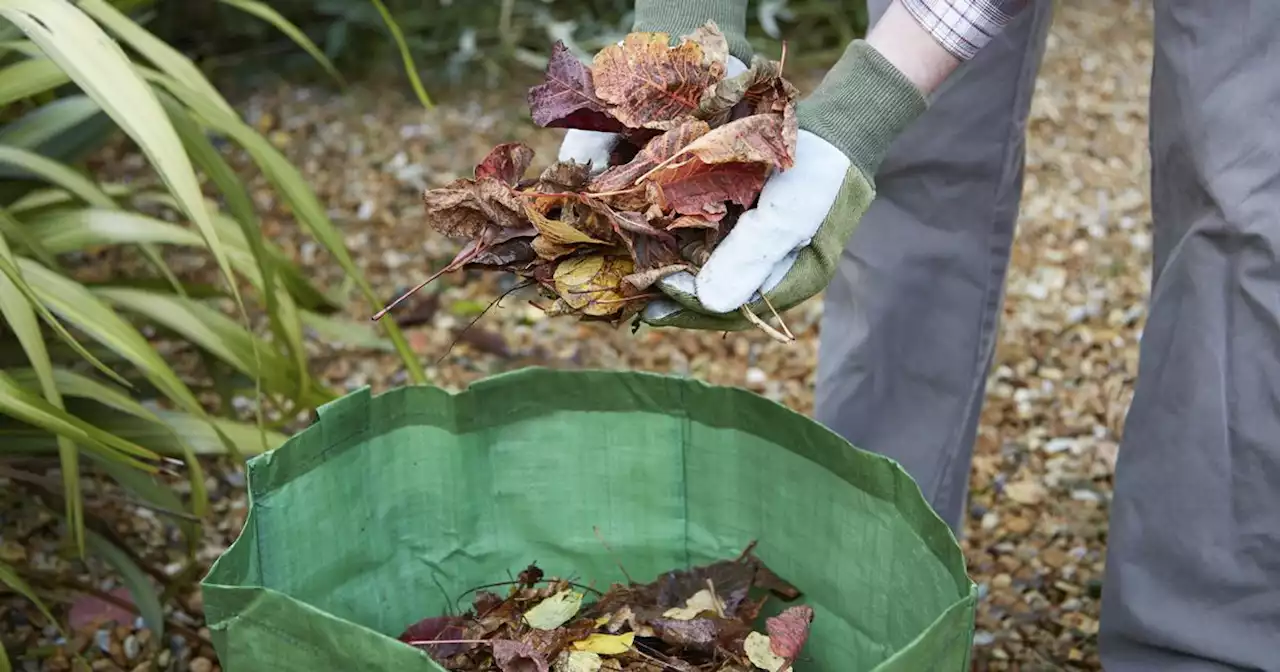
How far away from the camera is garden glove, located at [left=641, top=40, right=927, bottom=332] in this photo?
972 mm

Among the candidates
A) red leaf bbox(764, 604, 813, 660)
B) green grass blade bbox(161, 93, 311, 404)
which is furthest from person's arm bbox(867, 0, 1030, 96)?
green grass blade bbox(161, 93, 311, 404)

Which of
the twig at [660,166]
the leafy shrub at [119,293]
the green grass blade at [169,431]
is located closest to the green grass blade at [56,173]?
the leafy shrub at [119,293]

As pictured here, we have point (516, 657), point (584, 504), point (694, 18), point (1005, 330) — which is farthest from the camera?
point (1005, 330)

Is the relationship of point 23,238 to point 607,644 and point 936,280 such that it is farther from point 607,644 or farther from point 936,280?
point 936,280

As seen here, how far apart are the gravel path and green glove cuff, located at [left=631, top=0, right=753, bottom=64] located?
30.5 inches

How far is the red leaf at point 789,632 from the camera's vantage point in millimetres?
1079

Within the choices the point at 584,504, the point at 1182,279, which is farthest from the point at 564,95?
the point at 1182,279

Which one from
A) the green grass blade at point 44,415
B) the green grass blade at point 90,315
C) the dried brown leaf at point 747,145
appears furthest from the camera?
the green grass blade at point 90,315

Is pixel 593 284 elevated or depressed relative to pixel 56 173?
depressed

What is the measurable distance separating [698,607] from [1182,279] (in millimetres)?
505

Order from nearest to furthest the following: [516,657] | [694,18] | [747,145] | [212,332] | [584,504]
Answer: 1. [747,145]
2. [516,657]
3. [694,18]
4. [584,504]
5. [212,332]

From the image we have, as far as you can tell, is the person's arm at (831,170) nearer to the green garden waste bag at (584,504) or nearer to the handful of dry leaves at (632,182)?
the handful of dry leaves at (632,182)

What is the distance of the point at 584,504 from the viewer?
1260 mm

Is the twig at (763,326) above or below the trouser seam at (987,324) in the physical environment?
above
